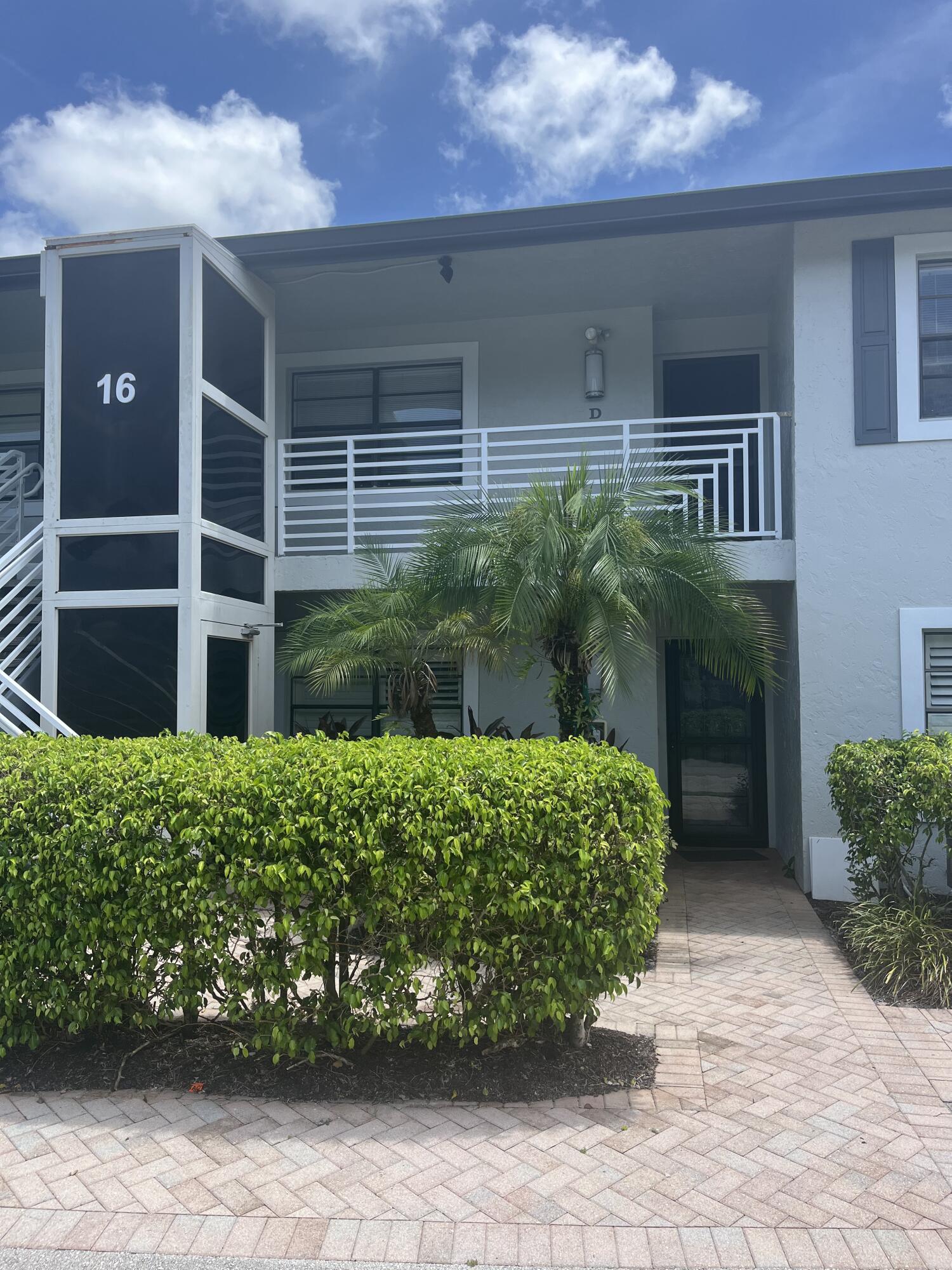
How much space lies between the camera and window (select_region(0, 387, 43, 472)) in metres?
11.9

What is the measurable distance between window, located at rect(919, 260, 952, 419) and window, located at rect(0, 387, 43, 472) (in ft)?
33.0

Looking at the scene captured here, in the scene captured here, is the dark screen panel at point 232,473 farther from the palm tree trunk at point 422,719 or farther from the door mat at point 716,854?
the door mat at point 716,854

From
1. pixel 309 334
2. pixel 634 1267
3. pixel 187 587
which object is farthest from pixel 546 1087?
pixel 309 334

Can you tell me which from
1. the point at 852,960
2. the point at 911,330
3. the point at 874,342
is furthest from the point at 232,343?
the point at 852,960

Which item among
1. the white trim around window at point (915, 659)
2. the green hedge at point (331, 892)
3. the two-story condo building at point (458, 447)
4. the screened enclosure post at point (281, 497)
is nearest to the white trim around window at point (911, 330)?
the two-story condo building at point (458, 447)

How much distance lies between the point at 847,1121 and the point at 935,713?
192 inches

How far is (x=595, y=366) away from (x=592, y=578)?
15.2 ft

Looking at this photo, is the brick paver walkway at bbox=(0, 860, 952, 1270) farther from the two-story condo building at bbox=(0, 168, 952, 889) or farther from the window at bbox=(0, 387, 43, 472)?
the window at bbox=(0, 387, 43, 472)

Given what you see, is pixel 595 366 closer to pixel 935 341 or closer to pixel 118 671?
pixel 935 341

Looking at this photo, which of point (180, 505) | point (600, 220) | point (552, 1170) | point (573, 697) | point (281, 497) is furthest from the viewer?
point (281, 497)

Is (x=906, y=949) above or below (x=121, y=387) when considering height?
below

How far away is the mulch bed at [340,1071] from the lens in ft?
13.9

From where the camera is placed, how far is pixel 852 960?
20.6 ft

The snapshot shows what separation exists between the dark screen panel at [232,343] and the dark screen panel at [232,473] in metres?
A: 0.28
